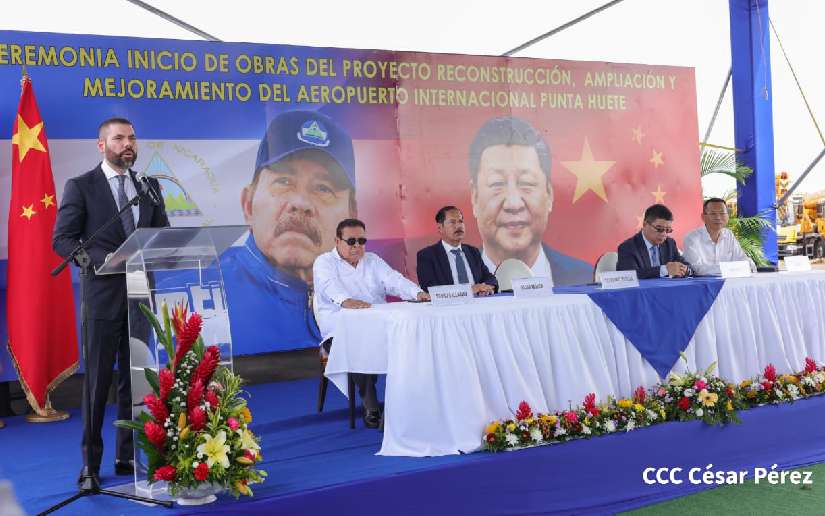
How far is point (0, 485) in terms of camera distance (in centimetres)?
365

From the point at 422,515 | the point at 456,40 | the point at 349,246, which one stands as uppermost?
the point at 456,40

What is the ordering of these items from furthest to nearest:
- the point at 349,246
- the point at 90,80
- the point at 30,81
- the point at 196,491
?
the point at 90,80
the point at 30,81
the point at 349,246
the point at 196,491

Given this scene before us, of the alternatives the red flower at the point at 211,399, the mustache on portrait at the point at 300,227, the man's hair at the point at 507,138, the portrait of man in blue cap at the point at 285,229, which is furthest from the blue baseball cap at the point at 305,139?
the red flower at the point at 211,399

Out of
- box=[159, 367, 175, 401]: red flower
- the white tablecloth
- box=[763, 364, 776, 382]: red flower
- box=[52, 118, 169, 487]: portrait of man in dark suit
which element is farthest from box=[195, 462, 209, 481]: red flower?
box=[763, 364, 776, 382]: red flower

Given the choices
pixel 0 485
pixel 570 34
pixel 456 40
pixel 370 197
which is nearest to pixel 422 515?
pixel 0 485

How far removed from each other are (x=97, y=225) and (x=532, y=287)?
1.99 meters

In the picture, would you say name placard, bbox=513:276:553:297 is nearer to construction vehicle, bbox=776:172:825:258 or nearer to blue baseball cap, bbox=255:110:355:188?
blue baseball cap, bbox=255:110:355:188

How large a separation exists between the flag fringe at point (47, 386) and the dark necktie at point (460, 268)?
2415 millimetres

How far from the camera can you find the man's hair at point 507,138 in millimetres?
7039

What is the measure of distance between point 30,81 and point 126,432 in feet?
8.91

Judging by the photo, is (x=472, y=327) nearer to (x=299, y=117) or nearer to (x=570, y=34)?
(x=299, y=117)

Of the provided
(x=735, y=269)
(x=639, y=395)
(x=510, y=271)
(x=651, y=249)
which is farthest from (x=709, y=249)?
(x=639, y=395)

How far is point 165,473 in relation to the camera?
2.95 meters

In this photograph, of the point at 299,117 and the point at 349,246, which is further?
the point at 299,117
